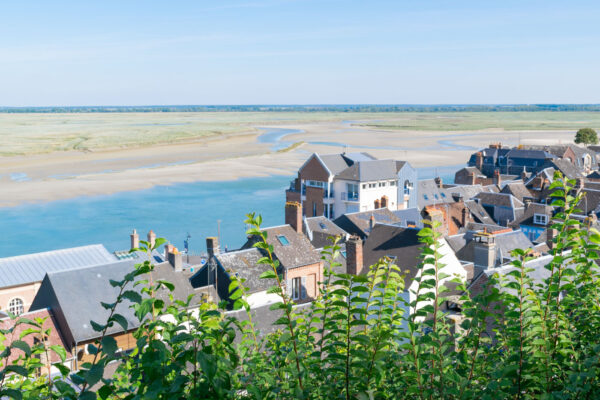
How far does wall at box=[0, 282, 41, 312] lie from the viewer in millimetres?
32406

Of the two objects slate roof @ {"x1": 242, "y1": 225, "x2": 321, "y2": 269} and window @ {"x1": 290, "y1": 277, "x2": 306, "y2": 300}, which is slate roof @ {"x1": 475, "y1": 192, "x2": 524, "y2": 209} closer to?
slate roof @ {"x1": 242, "y1": 225, "x2": 321, "y2": 269}

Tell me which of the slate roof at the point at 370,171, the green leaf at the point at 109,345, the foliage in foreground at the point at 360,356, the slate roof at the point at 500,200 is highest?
the green leaf at the point at 109,345

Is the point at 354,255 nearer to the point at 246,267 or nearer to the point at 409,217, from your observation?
the point at 246,267

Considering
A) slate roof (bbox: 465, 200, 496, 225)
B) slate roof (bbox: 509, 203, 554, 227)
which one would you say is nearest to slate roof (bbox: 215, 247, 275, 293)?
slate roof (bbox: 509, 203, 554, 227)

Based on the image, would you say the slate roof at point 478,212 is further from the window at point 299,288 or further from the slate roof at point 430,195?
the window at point 299,288

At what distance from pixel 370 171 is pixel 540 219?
16.3 metres

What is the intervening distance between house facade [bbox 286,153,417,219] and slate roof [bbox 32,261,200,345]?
30978 mm

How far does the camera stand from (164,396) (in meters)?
4.77

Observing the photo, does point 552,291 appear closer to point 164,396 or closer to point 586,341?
point 586,341

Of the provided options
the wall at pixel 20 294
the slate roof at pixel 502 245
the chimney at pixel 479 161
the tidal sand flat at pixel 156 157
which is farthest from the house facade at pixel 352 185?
the chimney at pixel 479 161

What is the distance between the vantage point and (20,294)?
3297cm

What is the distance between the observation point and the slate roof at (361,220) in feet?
147

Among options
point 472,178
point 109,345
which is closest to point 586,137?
point 472,178

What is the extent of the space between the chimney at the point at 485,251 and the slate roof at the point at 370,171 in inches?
990
